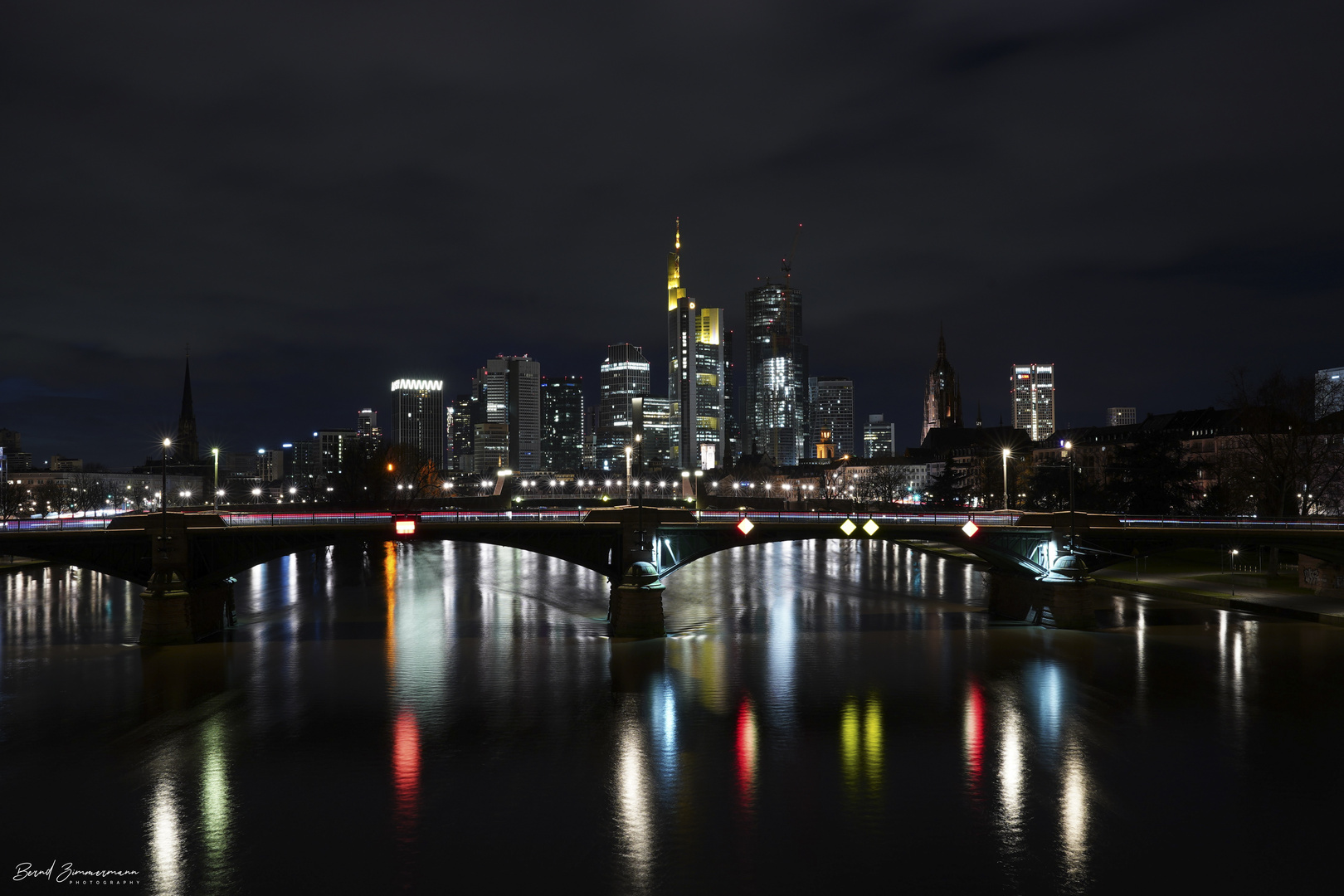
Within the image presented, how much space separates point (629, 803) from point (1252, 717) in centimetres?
2651

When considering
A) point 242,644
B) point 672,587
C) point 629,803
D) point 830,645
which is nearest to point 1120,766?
point 629,803

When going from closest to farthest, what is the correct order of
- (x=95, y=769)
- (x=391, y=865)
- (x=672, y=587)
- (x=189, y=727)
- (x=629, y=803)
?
1. (x=391, y=865)
2. (x=629, y=803)
3. (x=95, y=769)
4. (x=189, y=727)
5. (x=672, y=587)

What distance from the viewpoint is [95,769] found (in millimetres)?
30297

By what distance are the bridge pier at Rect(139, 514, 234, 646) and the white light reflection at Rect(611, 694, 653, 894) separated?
32331mm

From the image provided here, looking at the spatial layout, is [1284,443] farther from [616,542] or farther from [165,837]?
[165,837]

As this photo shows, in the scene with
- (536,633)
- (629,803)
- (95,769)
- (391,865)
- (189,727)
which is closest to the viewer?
(391,865)

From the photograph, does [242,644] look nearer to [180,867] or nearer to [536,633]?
[536,633]

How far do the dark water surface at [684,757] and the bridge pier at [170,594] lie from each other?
6.90 ft

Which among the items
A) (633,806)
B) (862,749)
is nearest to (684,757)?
(633,806)

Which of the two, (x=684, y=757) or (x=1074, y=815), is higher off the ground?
(x=684, y=757)

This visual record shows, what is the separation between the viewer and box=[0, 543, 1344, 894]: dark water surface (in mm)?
23109

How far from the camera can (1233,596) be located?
63656mm

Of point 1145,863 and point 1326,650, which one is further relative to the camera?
point 1326,650

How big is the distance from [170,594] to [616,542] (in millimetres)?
26842
